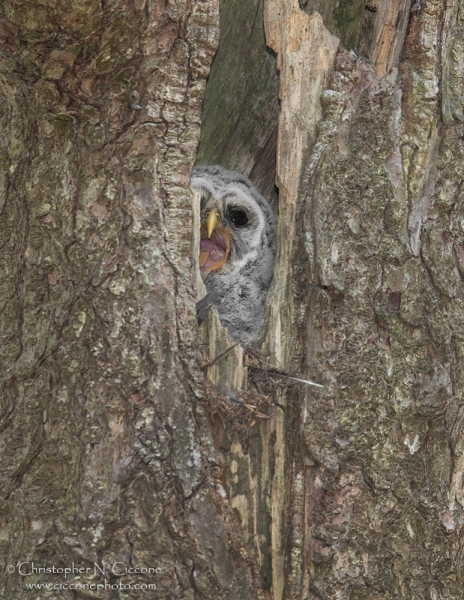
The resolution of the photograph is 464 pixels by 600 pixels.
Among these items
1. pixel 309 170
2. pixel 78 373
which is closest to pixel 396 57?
pixel 309 170

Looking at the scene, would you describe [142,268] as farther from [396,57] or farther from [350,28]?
[350,28]

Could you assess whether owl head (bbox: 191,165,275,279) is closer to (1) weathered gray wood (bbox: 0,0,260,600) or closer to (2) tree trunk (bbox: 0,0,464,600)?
(2) tree trunk (bbox: 0,0,464,600)

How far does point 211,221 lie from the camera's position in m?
3.15

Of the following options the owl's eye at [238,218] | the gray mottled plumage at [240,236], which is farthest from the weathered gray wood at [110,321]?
the owl's eye at [238,218]

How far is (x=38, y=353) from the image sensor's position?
78.7 inches

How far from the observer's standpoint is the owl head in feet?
10.5

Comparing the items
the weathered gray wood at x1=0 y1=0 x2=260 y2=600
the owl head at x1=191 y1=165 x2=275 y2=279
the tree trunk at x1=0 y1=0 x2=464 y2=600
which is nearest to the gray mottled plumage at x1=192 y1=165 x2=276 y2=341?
the owl head at x1=191 y1=165 x2=275 y2=279

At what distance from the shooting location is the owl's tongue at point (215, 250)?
128 inches

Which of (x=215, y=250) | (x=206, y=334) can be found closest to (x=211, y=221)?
(x=215, y=250)

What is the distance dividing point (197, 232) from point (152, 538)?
0.86m

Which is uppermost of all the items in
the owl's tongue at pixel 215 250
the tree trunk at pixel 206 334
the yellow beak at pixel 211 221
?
the yellow beak at pixel 211 221

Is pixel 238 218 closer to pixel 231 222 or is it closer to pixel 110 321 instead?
pixel 231 222

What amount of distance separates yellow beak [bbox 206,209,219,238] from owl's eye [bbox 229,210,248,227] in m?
0.10

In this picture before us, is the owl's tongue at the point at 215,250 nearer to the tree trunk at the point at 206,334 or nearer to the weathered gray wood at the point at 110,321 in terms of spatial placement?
the tree trunk at the point at 206,334
